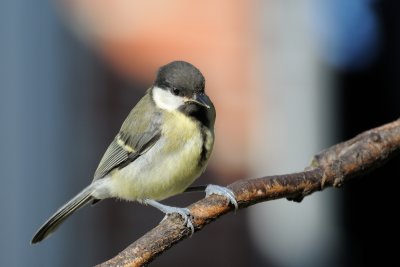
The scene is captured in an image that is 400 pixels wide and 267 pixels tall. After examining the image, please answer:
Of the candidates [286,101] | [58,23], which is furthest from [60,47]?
[286,101]

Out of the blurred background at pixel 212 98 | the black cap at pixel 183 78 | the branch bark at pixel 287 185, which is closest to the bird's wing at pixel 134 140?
the black cap at pixel 183 78

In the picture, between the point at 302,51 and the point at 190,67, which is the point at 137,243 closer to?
the point at 190,67

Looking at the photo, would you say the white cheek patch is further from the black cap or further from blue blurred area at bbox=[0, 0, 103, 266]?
blue blurred area at bbox=[0, 0, 103, 266]

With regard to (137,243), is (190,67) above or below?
above

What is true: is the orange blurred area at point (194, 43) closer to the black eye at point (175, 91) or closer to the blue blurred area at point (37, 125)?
the blue blurred area at point (37, 125)

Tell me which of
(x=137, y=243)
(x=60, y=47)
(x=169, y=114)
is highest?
(x=60, y=47)

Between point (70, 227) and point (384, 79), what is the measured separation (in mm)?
1723

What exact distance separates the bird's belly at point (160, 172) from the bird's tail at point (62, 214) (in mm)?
95

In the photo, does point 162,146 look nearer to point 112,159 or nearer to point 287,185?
point 112,159

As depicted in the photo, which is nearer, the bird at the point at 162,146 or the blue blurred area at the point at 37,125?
the bird at the point at 162,146

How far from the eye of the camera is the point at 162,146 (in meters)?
2.01

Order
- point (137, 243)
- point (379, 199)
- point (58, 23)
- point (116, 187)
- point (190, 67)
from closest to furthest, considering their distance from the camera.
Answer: point (137, 243) → point (190, 67) → point (116, 187) → point (379, 199) → point (58, 23)

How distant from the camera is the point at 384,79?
384 centimetres

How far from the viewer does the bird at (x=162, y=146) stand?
1.94 m
